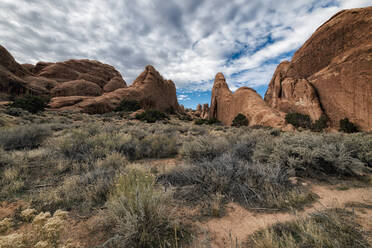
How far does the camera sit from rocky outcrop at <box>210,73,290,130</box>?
16.8 m

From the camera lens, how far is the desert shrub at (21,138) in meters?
4.65

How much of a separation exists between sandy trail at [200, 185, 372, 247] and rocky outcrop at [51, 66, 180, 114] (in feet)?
90.7

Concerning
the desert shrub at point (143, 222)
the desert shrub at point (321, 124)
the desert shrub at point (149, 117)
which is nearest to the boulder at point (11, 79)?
the desert shrub at point (149, 117)

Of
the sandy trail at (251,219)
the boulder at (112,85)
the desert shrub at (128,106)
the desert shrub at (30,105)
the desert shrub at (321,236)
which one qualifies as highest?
the boulder at (112,85)

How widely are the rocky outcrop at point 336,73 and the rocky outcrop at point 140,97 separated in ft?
87.2

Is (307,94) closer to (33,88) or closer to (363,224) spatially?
(363,224)

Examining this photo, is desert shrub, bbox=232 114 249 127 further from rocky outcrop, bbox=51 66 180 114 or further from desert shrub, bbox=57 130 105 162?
rocky outcrop, bbox=51 66 180 114

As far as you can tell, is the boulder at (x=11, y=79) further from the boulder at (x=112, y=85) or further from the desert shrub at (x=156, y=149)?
the desert shrub at (x=156, y=149)

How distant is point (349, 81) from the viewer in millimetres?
13531

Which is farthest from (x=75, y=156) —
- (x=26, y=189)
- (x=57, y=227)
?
(x=57, y=227)

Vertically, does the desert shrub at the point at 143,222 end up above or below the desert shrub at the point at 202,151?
below

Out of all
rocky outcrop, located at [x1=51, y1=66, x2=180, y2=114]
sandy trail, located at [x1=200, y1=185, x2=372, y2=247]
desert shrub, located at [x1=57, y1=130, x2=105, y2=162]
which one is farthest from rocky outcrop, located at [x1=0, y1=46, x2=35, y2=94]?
sandy trail, located at [x1=200, y1=185, x2=372, y2=247]

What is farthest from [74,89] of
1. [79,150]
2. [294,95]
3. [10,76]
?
[294,95]

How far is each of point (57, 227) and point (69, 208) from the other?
96 cm
